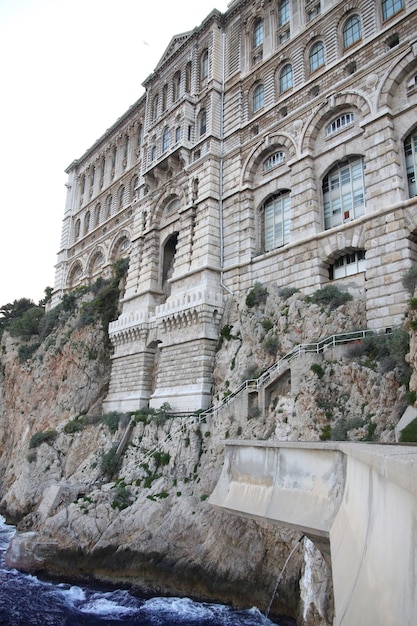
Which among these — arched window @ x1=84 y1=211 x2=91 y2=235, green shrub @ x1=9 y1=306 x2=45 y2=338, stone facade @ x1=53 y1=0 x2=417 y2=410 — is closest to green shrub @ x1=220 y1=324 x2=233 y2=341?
stone facade @ x1=53 y1=0 x2=417 y2=410

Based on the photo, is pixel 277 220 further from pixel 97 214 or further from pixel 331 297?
pixel 97 214

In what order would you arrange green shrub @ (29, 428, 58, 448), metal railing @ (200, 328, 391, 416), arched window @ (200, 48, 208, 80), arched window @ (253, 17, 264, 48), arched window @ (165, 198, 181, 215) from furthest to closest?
1. arched window @ (200, 48, 208, 80)
2. arched window @ (165, 198, 181, 215)
3. arched window @ (253, 17, 264, 48)
4. green shrub @ (29, 428, 58, 448)
5. metal railing @ (200, 328, 391, 416)

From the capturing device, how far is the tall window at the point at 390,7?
20734mm

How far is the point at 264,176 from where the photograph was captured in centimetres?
2544

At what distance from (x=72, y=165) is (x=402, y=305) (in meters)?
42.4

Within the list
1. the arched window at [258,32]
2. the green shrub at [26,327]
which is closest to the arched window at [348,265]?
the arched window at [258,32]

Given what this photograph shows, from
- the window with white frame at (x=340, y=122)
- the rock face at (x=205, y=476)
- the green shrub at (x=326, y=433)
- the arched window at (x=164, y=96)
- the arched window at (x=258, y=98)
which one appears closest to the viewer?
the rock face at (x=205, y=476)

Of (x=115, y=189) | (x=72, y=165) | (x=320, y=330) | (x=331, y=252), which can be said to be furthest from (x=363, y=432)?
(x=72, y=165)

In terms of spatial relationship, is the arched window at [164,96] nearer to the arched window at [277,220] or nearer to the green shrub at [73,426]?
the arched window at [277,220]

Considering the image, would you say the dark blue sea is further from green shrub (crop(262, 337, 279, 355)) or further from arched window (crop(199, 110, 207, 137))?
A: arched window (crop(199, 110, 207, 137))

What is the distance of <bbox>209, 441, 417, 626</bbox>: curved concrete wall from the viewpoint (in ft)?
11.6

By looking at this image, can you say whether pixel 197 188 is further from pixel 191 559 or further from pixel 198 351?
pixel 191 559

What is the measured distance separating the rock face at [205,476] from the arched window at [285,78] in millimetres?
12730

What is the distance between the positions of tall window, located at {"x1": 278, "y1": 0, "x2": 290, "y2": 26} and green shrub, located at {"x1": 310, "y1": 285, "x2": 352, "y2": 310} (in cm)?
1825
